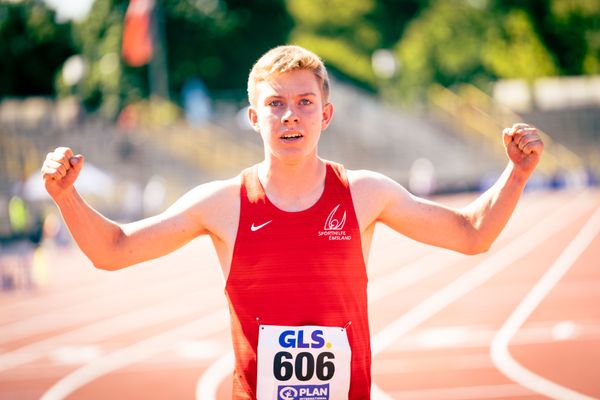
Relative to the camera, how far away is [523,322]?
37.7ft

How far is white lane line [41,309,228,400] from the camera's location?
29.0 ft

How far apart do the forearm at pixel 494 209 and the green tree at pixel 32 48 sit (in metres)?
54.5

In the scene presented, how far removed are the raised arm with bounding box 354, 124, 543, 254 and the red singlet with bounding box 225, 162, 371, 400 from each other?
0.16 meters

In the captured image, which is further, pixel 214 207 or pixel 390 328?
pixel 390 328

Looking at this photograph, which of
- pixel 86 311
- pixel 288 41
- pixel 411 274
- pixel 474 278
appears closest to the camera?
pixel 86 311

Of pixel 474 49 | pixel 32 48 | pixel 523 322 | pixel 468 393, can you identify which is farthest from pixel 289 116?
pixel 32 48

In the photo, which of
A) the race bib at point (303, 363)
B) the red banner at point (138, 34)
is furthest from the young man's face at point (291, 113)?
the red banner at point (138, 34)

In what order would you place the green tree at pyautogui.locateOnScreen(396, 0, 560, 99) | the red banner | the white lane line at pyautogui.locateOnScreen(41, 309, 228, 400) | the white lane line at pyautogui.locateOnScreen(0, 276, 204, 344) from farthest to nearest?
the green tree at pyautogui.locateOnScreen(396, 0, 560, 99) → the red banner → the white lane line at pyautogui.locateOnScreen(0, 276, 204, 344) → the white lane line at pyautogui.locateOnScreen(41, 309, 228, 400)

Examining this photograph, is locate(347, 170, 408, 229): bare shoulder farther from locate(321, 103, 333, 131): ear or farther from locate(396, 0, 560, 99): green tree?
locate(396, 0, 560, 99): green tree

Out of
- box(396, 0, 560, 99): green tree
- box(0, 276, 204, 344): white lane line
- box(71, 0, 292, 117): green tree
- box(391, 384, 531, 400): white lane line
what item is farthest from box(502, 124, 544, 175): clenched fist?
box(396, 0, 560, 99): green tree

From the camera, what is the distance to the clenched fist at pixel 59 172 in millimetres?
3203

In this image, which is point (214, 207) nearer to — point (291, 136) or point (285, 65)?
point (291, 136)

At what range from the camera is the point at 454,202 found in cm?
3541

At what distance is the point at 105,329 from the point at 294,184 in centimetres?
950
